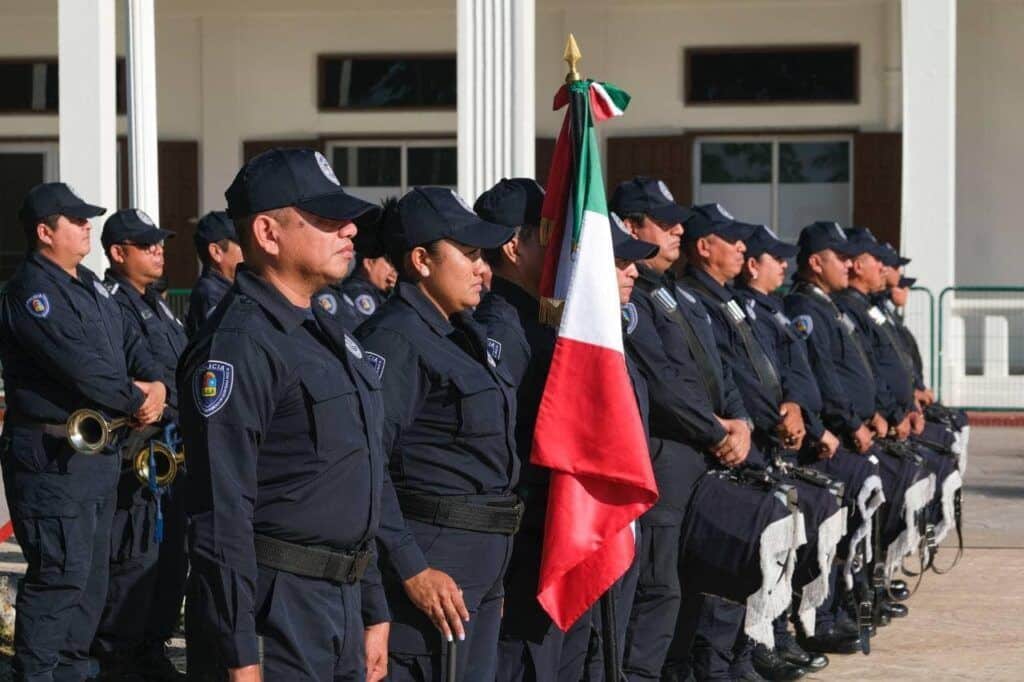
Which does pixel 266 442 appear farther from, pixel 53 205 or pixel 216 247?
pixel 216 247

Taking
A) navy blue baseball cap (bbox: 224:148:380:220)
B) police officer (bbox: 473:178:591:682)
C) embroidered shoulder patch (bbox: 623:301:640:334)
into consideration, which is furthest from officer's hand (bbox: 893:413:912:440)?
navy blue baseball cap (bbox: 224:148:380:220)

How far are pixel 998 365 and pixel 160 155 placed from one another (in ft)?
31.7

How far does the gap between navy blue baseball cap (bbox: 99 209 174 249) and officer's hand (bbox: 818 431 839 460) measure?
3.13 meters

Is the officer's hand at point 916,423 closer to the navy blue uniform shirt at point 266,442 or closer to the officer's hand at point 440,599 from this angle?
the officer's hand at point 440,599

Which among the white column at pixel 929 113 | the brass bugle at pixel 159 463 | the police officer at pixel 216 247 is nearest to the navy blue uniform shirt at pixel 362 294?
the police officer at pixel 216 247

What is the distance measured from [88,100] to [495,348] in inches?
423

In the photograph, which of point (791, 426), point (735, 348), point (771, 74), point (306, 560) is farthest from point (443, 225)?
point (771, 74)

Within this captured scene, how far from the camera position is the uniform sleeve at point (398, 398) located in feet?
14.6

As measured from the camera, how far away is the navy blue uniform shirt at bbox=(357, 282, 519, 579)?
15.4 ft

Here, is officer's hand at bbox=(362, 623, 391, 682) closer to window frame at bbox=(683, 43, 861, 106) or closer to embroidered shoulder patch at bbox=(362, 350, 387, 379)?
embroidered shoulder patch at bbox=(362, 350, 387, 379)

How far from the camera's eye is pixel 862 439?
862 centimetres

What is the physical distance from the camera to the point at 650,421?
6.53 metres

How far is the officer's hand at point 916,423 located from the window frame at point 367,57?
11420 mm

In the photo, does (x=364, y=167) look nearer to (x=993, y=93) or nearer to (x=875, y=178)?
(x=875, y=178)
